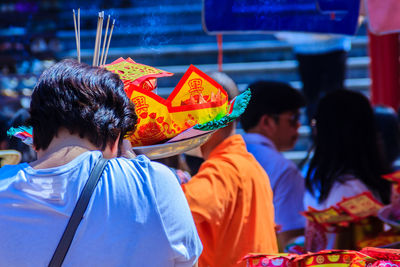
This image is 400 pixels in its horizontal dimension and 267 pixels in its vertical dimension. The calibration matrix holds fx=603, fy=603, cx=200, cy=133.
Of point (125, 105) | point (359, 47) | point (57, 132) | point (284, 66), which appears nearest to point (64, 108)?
point (57, 132)

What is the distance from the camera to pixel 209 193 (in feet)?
6.97

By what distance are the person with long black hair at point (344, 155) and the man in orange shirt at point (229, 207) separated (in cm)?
71

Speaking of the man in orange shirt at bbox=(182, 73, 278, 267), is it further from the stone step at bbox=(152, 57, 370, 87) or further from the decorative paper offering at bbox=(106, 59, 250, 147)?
the stone step at bbox=(152, 57, 370, 87)

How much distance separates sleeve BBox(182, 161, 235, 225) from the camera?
6.90 ft

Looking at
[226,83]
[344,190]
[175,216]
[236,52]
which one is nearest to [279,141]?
[344,190]

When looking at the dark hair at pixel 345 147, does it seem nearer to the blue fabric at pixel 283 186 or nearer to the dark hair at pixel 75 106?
the blue fabric at pixel 283 186

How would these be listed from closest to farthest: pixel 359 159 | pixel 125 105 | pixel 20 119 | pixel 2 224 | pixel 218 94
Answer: pixel 2 224
pixel 125 105
pixel 218 94
pixel 359 159
pixel 20 119

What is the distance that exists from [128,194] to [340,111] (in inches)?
75.3

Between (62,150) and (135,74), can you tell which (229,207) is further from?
(62,150)

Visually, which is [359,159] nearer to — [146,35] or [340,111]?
[340,111]

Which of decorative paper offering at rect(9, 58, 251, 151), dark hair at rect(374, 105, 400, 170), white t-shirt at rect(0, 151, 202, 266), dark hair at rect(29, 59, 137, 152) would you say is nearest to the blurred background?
dark hair at rect(374, 105, 400, 170)

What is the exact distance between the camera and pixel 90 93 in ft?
4.83

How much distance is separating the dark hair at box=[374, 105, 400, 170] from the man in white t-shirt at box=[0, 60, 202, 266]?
3.28 m

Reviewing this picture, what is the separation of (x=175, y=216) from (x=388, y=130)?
3.52m
